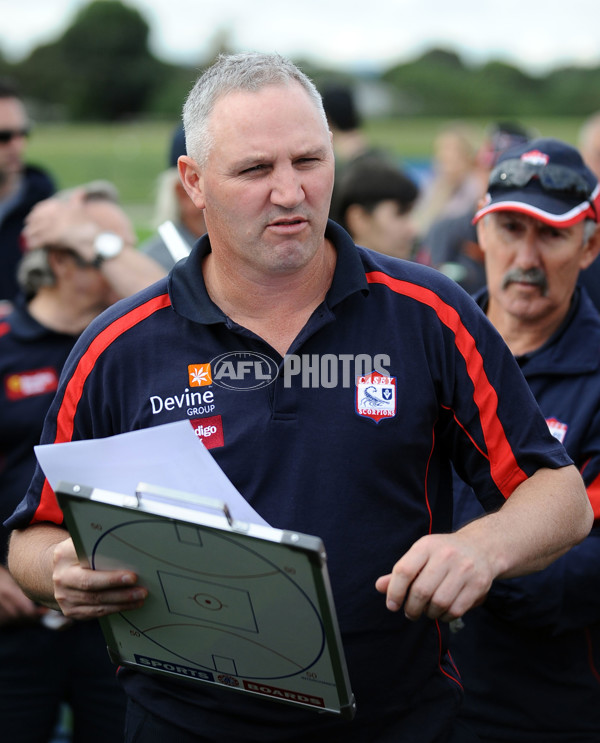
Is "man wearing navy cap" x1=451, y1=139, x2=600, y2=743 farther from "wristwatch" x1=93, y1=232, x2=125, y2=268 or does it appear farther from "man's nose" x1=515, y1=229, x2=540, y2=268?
"wristwatch" x1=93, y1=232, x2=125, y2=268

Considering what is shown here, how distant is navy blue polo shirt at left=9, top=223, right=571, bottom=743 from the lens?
1.91 meters

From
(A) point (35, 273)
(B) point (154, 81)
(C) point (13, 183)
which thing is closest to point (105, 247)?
(A) point (35, 273)

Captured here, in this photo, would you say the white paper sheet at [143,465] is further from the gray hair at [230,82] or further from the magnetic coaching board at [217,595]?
the gray hair at [230,82]

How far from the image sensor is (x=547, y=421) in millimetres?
2520

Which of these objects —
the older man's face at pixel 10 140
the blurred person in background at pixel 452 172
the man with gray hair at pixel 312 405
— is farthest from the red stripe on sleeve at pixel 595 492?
the blurred person in background at pixel 452 172

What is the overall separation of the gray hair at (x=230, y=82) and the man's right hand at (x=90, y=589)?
2.82 feet

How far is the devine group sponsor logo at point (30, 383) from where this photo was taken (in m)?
3.18

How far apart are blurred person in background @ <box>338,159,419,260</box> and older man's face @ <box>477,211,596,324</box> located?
1843 millimetres

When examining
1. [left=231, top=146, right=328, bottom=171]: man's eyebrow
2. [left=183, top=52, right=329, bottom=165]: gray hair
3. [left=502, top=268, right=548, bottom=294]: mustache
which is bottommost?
[left=502, top=268, right=548, bottom=294]: mustache

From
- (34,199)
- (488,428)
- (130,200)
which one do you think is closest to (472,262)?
(34,199)

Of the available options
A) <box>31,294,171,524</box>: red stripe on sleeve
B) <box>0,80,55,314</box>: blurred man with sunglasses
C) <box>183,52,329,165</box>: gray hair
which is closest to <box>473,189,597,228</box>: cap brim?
<box>183,52,329,165</box>: gray hair

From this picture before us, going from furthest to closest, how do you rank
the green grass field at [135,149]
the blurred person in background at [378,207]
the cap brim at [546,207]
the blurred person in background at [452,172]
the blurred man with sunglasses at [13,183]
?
the green grass field at [135,149] < the blurred person in background at [452,172] < the blurred man with sunglasses at [13,183] < the blurred person in background at [378,207] < the cap brim at [546,207]

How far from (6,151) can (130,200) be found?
81.2 feet

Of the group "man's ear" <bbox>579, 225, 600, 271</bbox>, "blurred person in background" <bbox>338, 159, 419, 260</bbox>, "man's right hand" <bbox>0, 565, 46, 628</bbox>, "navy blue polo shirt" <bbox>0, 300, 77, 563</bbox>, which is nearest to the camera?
"man's ear" <bbox>579, 225, 600, 271</bbox>
